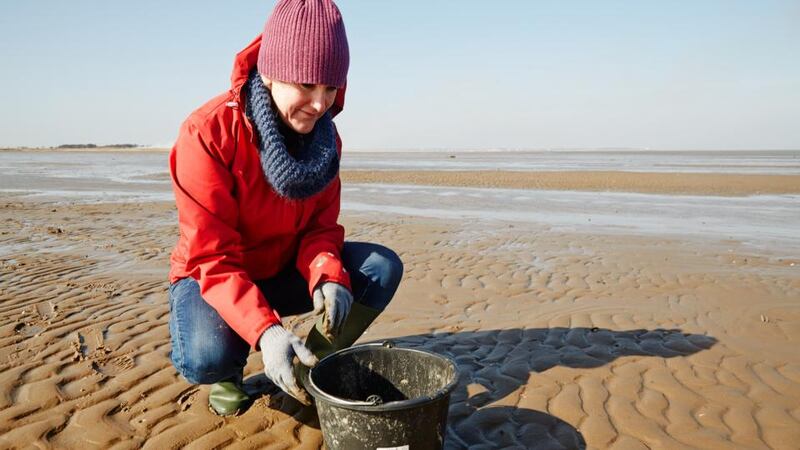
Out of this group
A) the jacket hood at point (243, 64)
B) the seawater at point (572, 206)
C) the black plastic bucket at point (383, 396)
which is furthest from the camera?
the seawater at point (572, 206)

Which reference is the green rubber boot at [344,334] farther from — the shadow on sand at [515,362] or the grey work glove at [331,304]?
the shadow on sand at [515,362]

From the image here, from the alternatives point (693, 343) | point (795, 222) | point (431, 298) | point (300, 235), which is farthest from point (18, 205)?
point (795, 222)

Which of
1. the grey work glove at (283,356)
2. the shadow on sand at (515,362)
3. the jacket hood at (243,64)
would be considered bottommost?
the shadow on sand at (515,362)

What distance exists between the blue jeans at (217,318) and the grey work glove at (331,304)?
39 centimetres

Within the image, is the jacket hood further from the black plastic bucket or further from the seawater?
the seawater

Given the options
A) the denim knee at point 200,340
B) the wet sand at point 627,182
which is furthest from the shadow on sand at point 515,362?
the wet sand at point 627,182

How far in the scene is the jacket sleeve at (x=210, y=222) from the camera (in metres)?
2.37

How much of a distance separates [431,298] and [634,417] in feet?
8.07

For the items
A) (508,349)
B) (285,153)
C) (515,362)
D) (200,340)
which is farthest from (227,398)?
(508,349)

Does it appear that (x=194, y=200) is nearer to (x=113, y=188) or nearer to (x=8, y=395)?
(x=8, y=395)

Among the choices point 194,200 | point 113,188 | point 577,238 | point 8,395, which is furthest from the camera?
point 113,188

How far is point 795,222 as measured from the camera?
32.0ft

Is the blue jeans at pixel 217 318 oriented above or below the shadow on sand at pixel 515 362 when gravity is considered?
above

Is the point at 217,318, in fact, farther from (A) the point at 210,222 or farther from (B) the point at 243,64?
(B) the point at 243,64
